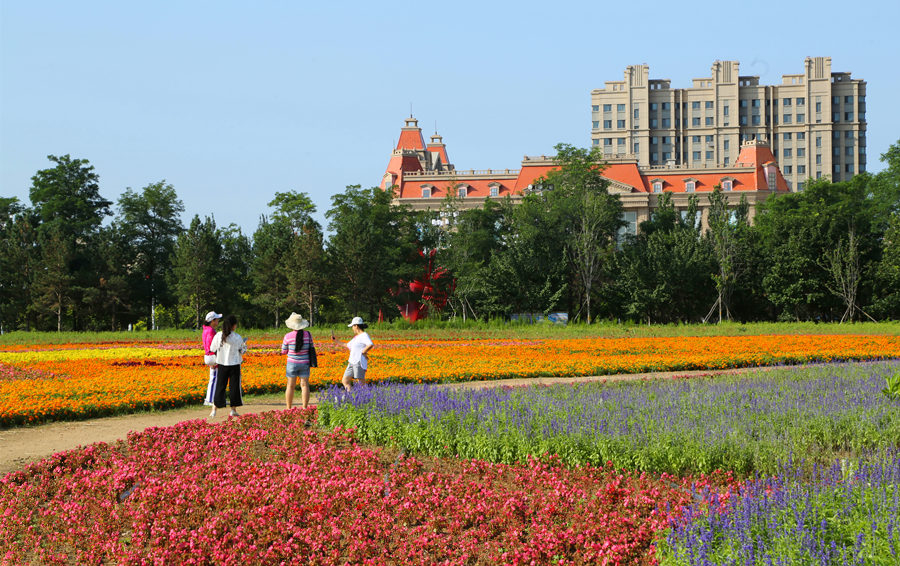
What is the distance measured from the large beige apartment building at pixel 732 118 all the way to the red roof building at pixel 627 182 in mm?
33112

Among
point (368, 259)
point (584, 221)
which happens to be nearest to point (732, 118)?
point (584, 221)

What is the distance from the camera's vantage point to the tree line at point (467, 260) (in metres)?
48.4

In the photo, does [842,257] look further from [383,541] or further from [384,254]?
[383,541]

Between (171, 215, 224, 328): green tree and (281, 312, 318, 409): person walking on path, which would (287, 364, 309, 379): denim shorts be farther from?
(171, 215, 224, 328): green tree

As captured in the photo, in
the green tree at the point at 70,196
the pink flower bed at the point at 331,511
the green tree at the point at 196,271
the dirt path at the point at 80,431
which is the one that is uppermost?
the green tree at the point at 70,196

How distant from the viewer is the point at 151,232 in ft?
187

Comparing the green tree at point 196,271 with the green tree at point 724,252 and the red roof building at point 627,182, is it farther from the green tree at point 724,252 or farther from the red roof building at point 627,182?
the red roof building at point 627,182

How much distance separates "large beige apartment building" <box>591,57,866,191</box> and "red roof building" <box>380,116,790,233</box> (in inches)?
1304

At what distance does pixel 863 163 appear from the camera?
124m

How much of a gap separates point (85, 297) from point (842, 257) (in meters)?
44.8

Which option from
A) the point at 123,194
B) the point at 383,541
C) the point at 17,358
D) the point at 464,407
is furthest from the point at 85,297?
the point at 383,541

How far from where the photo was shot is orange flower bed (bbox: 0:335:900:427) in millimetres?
14164

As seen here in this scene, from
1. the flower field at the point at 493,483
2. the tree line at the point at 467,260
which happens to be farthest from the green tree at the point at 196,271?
the flower field at the point at 493,483

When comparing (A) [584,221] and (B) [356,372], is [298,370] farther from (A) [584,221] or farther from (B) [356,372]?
(A) [584,221]
